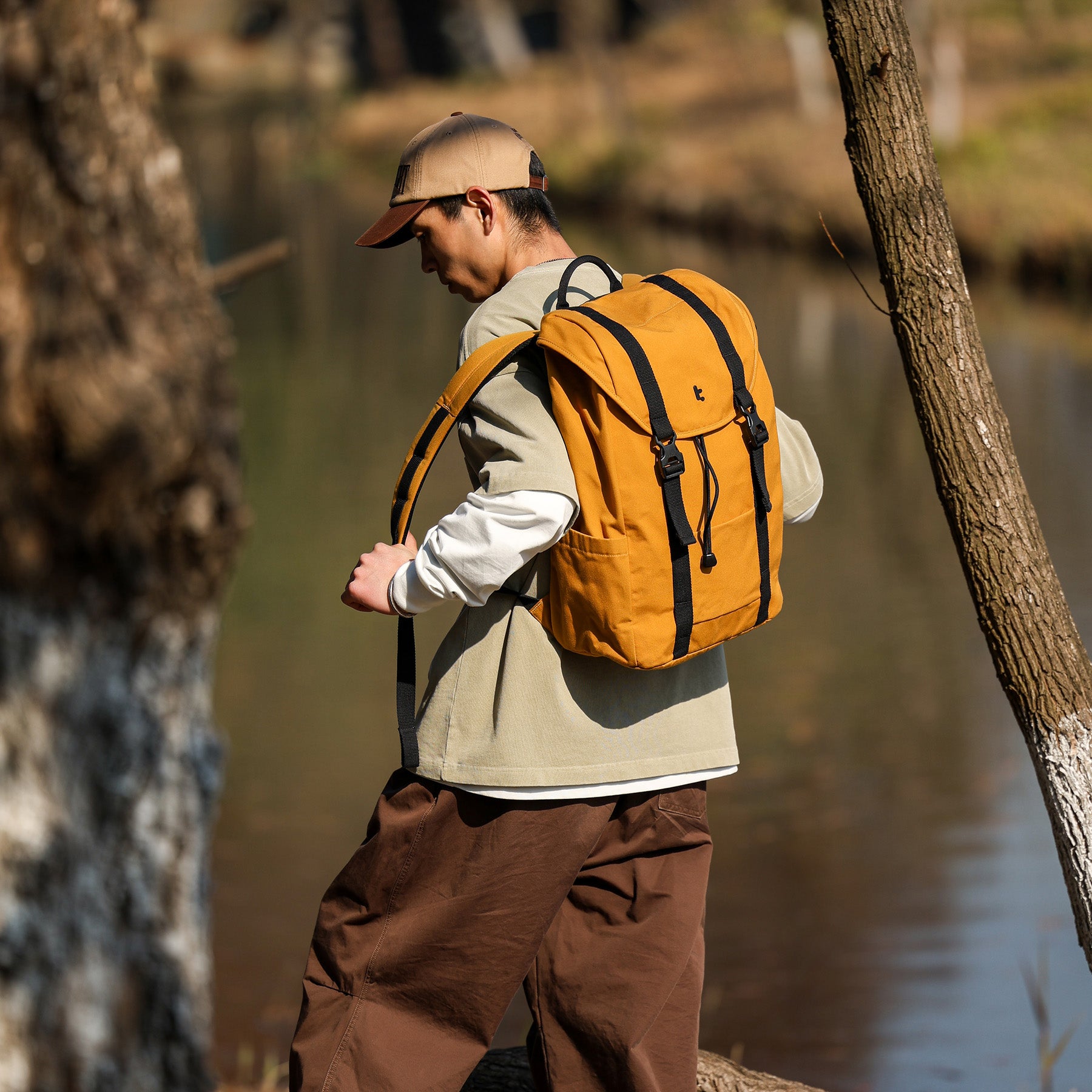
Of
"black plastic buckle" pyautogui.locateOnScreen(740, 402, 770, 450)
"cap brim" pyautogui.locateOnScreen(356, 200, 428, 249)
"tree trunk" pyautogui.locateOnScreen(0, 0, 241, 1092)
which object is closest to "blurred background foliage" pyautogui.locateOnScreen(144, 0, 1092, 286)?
"tree trunk" pyautogui.locateOnScreen(0, 0, 241, 1092)

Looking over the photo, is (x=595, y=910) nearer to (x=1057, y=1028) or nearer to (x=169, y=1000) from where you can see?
(x=169, y=1000)

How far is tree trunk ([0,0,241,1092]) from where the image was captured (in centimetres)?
118

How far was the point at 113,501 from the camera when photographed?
1.22 m

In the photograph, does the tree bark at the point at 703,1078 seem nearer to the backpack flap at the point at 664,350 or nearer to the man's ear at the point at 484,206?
the backpack flap at the point at 664,350

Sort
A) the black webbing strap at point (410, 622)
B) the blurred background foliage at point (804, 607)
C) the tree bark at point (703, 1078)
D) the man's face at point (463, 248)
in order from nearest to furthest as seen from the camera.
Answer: the black webbing strap at point (410, 622) → the man's face at point (463, 248) → the tree bark at point (703, 1078) → the blurred background foliage at point (804, 607)

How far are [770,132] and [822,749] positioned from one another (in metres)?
18.8

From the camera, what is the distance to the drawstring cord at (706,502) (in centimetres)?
188

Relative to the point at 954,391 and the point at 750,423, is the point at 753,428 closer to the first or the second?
the point at 750,423

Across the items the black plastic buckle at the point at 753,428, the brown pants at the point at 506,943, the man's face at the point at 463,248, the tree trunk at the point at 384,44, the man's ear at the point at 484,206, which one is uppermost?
the tree trunk at the point at 384,44

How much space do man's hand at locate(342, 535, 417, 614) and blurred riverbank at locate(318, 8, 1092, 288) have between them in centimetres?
1260

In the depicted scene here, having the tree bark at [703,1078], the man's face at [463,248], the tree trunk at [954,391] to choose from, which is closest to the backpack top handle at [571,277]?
the man's face at [463,248]

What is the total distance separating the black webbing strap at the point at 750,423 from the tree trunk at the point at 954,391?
33 centimetres

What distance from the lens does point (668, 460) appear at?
6.02 ft

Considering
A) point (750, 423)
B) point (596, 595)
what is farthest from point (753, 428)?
point (596, 595)
